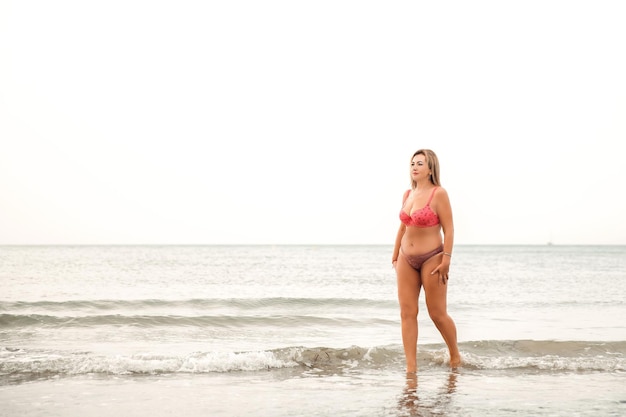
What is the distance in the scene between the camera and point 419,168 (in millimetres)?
6367

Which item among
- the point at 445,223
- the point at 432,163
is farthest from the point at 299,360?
the point at 432,163

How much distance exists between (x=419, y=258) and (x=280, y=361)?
7.55 ft

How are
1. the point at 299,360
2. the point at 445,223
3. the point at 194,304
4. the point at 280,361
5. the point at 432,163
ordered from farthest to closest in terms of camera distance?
the point at 194,304
the point at 299,360
the point at 280,361
the point at 432,163
the point at 445,223

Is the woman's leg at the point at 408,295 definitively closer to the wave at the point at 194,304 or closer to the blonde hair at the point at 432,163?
the blonde hair at the point at 432,163

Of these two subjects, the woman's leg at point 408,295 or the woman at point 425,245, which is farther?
the woman's leg at point 408,295

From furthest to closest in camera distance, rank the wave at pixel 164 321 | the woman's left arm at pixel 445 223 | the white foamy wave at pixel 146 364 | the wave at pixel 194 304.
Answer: the wave at pixel 194 304 → the wave at pixel 164 321 → the white foamy wave at pixel 146 364 → the woman's left arm at pixel 445 223

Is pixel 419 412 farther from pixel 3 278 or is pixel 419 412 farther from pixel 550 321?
pixel 3 278

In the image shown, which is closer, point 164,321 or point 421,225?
point 421,225

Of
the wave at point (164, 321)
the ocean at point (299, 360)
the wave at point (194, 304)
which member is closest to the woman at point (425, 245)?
the ocean at point (299, 360)

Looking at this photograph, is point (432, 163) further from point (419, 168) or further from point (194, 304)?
point (194, 304)

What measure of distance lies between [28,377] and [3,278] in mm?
19822

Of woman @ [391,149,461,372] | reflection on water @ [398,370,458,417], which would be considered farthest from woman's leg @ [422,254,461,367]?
reflection on water @ [398,370,458,417]

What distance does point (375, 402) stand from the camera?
5.32 meters

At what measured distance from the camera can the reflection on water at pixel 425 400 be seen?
4875 mm
